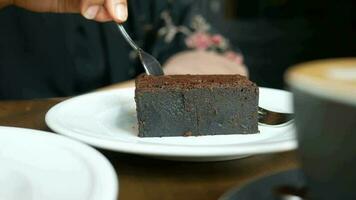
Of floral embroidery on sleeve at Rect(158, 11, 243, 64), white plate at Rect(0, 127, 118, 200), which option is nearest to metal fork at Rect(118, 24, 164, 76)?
white plate at Rect(0, 127, 118, 200)

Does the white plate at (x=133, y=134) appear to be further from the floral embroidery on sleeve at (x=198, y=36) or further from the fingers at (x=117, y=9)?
the floral embroidery on sleeve at (x=198, y=36)

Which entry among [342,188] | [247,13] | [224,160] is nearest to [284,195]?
[342,188]

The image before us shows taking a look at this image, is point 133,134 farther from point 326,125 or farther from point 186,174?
point 326,125

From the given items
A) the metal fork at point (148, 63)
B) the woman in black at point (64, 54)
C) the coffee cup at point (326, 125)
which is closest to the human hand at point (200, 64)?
the woman in black at point (64, 54)

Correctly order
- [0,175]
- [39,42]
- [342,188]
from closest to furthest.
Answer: [342,188] < [0,175] < [39,42]

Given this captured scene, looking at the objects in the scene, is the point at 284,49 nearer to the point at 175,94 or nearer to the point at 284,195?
the point at 175,94
